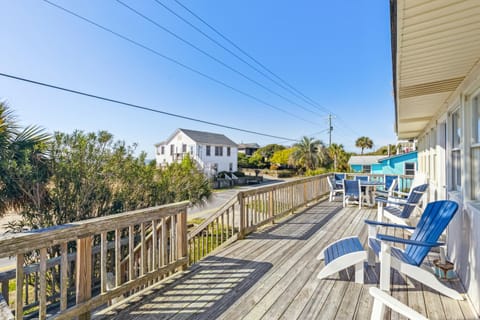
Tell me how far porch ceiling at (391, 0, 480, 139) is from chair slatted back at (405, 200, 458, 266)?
1.40m

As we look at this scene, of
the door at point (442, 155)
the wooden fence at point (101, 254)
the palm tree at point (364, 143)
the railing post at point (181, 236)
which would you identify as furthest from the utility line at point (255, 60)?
the palm tree at point (364, 143)

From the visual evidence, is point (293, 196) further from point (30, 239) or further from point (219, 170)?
point (219, 170)

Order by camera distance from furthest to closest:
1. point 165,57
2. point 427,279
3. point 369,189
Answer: point 165,57 < point 369,189 < point 427,279

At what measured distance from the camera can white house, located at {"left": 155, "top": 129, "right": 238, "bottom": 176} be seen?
Result: 89.7ft

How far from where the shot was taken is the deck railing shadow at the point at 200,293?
222 cm

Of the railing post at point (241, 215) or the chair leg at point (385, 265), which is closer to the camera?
the chair leg at point (385, 265)

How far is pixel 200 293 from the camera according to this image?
254 centimetres

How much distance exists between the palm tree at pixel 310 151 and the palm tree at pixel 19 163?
94.2 feet

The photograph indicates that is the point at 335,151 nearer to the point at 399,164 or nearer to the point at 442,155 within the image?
the point at 399,164

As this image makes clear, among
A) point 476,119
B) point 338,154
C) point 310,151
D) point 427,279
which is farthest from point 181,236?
point 338,154

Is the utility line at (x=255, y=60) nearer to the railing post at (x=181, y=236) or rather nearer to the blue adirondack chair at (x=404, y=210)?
the railing post at (x=181, y=236)

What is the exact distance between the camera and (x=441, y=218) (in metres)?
2.52

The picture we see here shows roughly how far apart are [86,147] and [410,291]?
6.44 meters

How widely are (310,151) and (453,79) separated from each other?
28.9 meters
